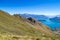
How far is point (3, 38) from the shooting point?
16.6 meters

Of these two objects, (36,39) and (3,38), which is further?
(36,39)

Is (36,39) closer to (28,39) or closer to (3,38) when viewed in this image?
(28,39)

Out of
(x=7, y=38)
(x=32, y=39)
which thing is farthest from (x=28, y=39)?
(x=7, y=38)

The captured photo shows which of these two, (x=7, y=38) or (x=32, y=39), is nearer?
(x=7, y=38)

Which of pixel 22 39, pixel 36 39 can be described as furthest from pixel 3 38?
pixel 36 39

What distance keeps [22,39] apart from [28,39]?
1.86 feet

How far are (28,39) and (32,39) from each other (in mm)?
526

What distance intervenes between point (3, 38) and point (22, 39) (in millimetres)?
1819

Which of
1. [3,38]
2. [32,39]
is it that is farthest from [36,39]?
[3,38]

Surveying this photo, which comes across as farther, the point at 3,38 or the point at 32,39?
the point at 32,39

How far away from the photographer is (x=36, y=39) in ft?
58.0

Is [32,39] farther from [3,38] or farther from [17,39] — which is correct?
[3,38]

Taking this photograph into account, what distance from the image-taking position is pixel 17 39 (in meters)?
17.1

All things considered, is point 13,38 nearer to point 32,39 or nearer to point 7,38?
point 7,38
